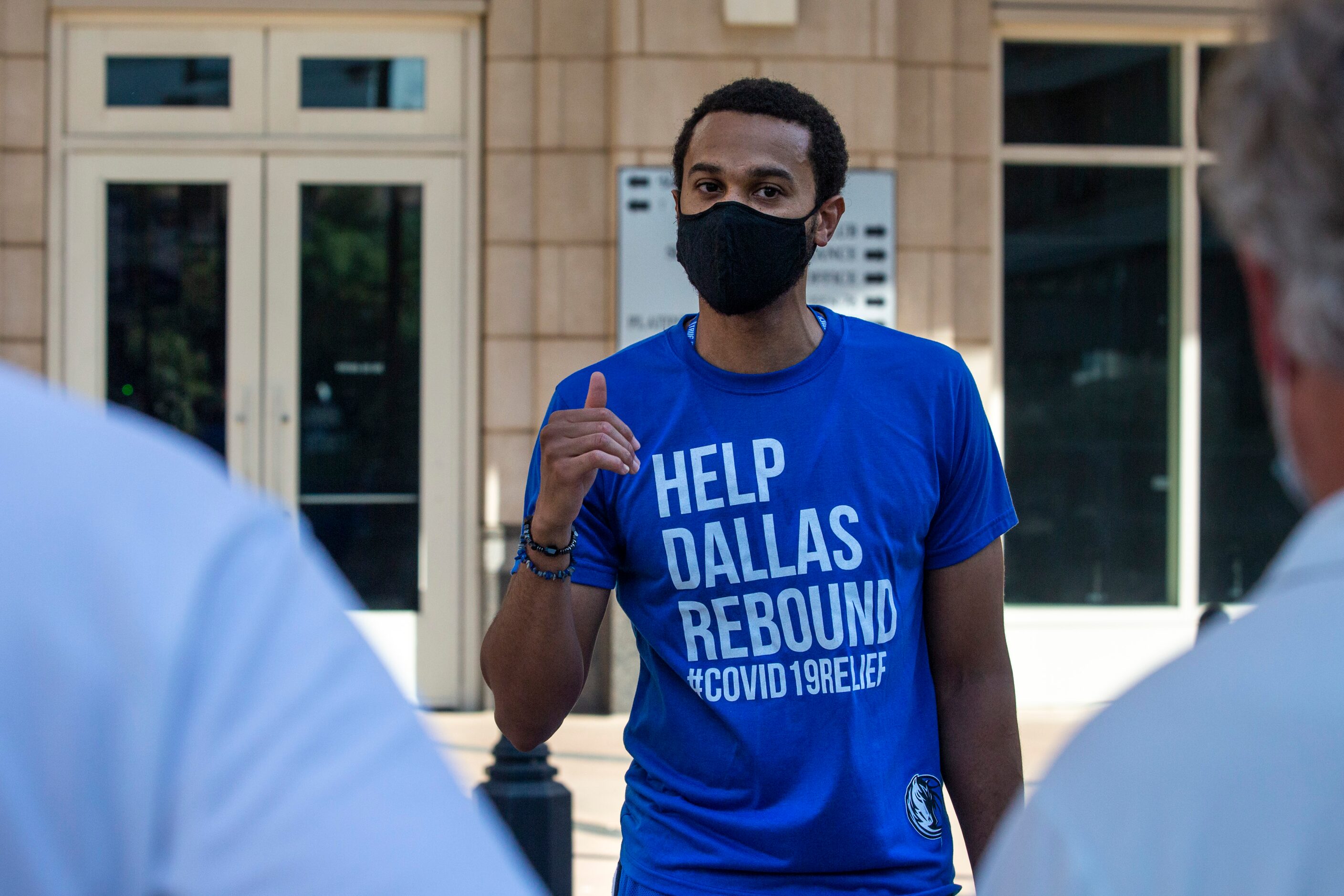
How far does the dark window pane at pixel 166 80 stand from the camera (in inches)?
312

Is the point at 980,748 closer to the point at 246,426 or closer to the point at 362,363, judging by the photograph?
the point at 362,363

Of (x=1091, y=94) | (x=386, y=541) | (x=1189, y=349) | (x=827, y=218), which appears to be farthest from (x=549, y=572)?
(x=1091, y=94)

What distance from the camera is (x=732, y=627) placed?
223 cm

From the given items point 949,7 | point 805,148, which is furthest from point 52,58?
point 805,148

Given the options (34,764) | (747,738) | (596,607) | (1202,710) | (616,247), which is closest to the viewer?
(34,764)

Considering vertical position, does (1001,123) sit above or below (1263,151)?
above

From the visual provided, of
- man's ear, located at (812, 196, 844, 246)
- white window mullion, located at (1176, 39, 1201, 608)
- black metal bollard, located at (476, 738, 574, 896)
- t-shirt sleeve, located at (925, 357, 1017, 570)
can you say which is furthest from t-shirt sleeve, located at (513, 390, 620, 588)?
white window mullion, located at (1176, 39, 1201, 608)

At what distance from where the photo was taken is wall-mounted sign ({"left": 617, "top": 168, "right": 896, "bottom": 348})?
7.72 m

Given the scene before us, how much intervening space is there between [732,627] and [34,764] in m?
1.64

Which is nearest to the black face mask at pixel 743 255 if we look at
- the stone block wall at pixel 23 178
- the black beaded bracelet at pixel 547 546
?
the black beaded bracelet at pixel 547 546

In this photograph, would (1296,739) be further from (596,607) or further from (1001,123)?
(1001,123)

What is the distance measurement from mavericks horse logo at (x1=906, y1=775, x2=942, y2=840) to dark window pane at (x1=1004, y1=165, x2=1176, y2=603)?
6297mm

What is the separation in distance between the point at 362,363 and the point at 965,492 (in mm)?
6112

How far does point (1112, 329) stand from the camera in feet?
27.7
